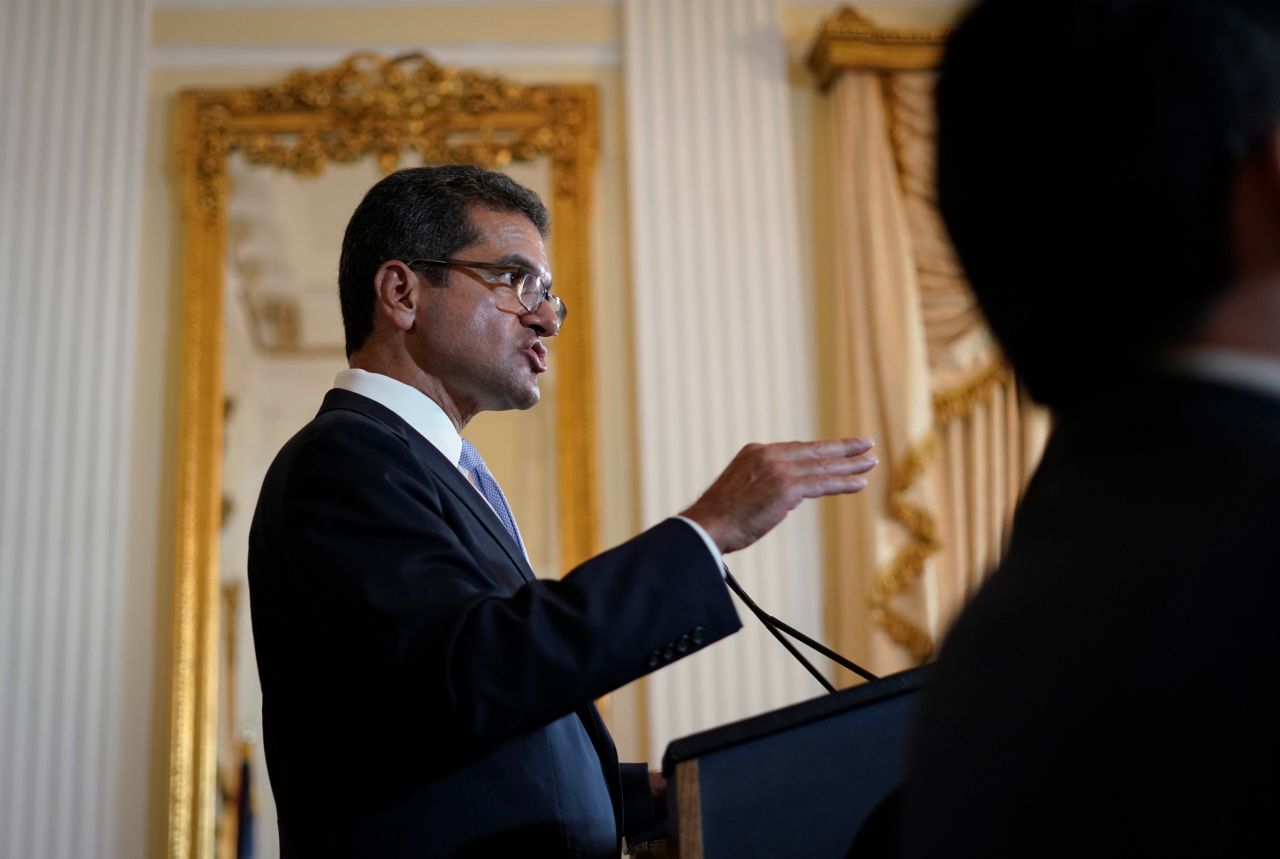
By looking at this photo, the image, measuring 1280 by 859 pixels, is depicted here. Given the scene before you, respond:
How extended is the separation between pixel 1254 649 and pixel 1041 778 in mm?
119

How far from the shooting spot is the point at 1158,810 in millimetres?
608

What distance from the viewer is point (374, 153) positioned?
4.63 m

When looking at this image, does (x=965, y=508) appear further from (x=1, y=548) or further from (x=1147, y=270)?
→ (x=1147, y=270)

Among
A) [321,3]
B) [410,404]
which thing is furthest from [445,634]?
[321,3]

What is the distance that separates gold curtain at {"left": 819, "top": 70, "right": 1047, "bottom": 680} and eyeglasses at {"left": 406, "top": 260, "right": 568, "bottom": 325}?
2.19m

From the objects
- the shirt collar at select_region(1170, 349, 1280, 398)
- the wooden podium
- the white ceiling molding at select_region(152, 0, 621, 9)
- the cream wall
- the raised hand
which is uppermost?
the white ceiling molding at select_region(152, 0, 621, 9)

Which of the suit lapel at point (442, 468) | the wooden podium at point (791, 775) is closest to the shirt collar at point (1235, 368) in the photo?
the wooden podium at point (791, 775)

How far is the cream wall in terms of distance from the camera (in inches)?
178

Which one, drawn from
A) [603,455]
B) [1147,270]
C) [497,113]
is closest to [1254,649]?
[1147,270]

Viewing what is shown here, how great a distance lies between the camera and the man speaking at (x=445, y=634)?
1.60 m

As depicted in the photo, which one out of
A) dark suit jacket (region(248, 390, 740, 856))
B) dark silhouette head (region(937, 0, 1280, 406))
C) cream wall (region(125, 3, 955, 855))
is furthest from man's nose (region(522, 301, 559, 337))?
cream wall (region(125, 3, 955, 855))

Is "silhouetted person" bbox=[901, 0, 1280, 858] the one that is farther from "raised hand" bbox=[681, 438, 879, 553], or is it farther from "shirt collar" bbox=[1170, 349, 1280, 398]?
"raised hand" bbox=[681, 438, 879, 553]

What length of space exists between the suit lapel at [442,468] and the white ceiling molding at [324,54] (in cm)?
293

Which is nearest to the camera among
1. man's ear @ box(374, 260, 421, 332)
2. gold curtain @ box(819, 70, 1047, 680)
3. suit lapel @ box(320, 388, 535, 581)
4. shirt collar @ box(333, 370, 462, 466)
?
suit lapel @ box(320, 388, 535, 581)
